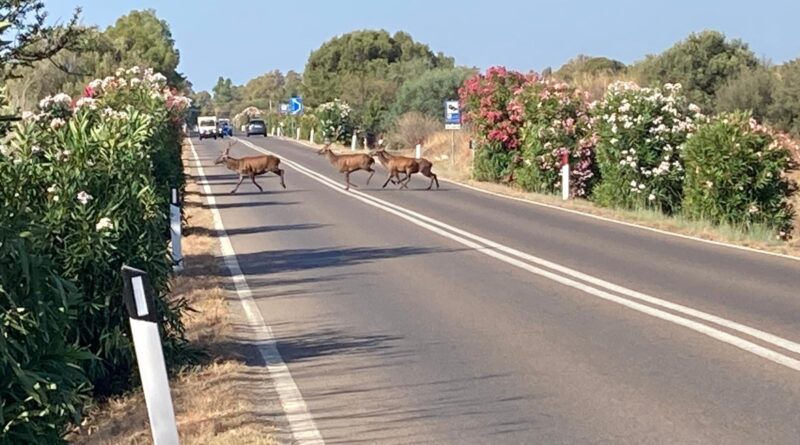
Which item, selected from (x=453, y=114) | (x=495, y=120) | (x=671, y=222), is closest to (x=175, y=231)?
(x=671, y=222)

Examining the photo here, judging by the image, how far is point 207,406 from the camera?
8281 mm

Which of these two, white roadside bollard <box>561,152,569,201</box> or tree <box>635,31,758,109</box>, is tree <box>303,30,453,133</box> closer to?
tree <box>635,31,758,109</box>

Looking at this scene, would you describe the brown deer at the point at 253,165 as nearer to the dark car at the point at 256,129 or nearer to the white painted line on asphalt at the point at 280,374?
the white painted line on asphalt at the point at 280,374

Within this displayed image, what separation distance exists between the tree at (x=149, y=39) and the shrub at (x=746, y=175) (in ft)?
160

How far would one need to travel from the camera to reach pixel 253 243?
19.5 meters

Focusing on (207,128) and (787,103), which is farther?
(207,128)

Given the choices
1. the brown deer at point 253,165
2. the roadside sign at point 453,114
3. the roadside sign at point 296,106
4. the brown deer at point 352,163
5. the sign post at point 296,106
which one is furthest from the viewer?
the roadside sign at point 296,106

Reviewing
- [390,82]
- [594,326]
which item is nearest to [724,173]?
[594,326]

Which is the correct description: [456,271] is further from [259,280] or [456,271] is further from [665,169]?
[665,169]

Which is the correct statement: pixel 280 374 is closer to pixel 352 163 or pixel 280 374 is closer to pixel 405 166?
pixel 405 166

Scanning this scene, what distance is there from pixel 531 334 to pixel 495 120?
1052 inches

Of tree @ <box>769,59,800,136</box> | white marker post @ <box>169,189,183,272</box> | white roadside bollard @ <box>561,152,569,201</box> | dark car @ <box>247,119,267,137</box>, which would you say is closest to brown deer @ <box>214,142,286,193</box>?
white roadside bollard @ <box>561,152,569,201</box>

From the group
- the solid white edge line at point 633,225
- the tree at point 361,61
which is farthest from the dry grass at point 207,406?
the tree at point 361,61

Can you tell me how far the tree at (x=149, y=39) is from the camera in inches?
2788
